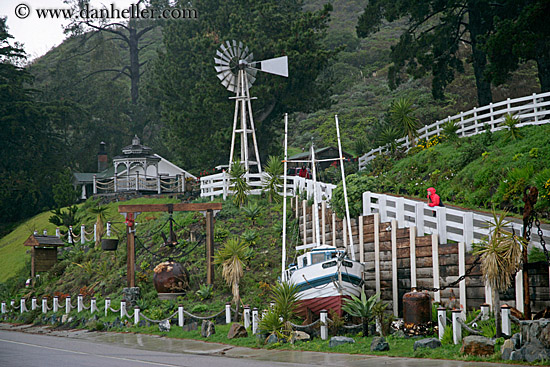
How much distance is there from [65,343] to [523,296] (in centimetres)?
1406

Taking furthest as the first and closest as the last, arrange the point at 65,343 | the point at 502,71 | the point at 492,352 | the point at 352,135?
the point at 352,135 < the point at 502,71 < the point at 65,343 < the point at 492,352

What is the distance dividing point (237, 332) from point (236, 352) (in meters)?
1.93

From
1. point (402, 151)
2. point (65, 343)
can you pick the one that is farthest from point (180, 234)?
point (402, 151)

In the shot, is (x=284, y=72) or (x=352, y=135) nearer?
(x=284, y=72)

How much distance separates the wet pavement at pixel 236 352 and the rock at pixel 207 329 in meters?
0.42

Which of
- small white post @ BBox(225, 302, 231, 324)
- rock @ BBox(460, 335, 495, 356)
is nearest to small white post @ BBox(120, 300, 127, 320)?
small white post @ BBox(225, 302, 231, 324)

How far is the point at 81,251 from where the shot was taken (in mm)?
35125

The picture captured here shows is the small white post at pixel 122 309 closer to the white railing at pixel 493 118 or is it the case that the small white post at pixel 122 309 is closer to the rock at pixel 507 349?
the rock at pixel 507 349

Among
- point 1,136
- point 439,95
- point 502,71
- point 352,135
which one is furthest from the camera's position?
point 352,135

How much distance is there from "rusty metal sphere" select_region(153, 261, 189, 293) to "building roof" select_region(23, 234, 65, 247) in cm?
1134

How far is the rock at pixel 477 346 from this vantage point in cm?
1341

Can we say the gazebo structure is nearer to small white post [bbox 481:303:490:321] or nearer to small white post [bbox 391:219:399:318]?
small white post [bbox 391:219:399:318]

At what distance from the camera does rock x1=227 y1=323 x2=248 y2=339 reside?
63.9 feet

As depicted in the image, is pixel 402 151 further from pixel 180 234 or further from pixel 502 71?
pixel 180 234
